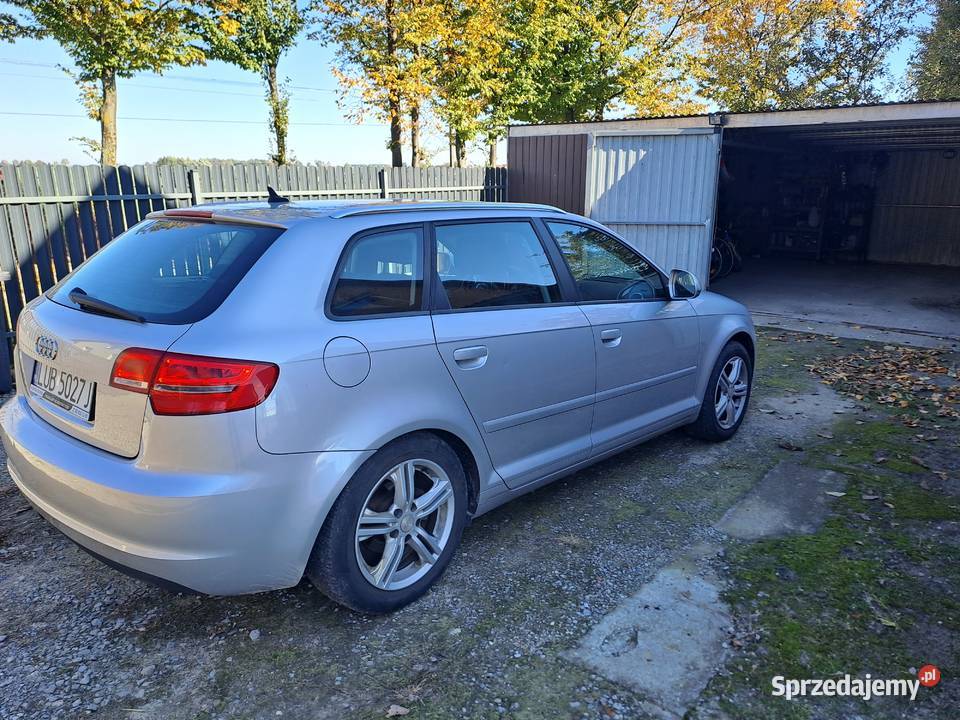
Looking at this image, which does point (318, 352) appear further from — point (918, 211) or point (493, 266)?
point (918, 211)

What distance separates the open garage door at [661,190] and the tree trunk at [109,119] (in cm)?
1430

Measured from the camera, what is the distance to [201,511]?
2252 mm

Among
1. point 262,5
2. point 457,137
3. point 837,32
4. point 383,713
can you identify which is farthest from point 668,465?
point 837,32

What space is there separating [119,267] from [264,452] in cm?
119

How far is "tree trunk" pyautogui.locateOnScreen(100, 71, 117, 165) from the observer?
62.6ft

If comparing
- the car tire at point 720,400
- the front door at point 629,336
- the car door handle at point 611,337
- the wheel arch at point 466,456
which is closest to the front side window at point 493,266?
the front door at point 629,336

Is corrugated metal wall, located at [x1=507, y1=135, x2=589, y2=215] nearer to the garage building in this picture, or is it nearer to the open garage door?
the garage building

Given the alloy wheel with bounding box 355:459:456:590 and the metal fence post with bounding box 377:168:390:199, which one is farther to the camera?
the metal fence post with bounding box 377:168:390:199

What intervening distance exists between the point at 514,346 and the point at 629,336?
3.11 feet

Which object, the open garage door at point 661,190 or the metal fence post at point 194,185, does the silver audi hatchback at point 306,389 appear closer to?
the metal fence post at point 194,185

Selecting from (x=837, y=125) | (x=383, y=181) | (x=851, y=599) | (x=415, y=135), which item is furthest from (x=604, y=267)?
(x=415, y=135)

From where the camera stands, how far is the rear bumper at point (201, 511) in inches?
89.0
